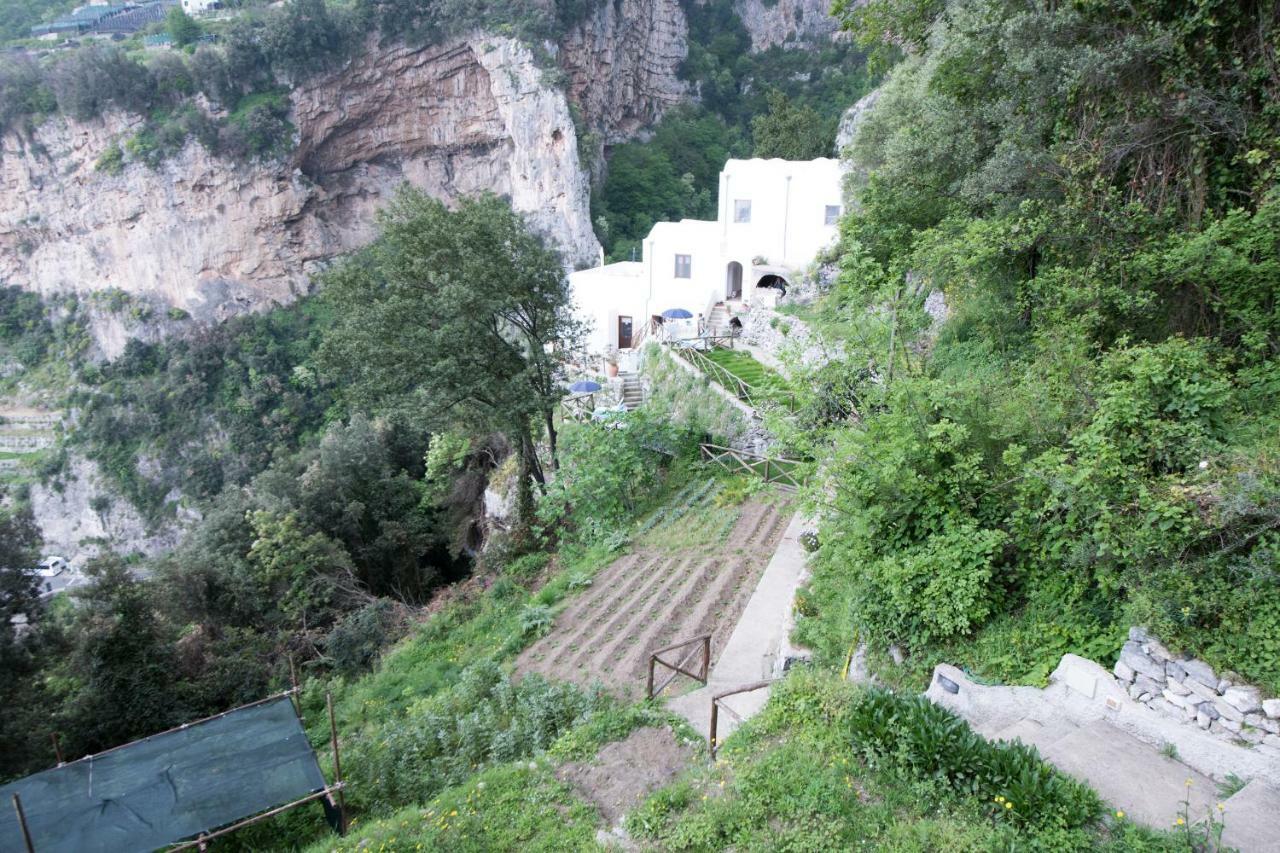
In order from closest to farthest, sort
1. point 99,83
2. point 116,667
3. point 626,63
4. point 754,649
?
1. point 754,649
2. point 116,667
3. point 99,83
4. point 626,63

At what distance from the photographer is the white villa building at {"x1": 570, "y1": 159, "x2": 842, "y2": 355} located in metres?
24.9

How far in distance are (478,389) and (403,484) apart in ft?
23.1

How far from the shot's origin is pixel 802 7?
61.0 meters

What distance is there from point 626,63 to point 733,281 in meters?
35.6

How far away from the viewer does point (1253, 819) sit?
4.11 m

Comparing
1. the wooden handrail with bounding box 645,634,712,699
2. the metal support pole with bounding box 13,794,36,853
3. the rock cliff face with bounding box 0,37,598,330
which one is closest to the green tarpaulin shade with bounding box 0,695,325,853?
the metal support pole with bounding box 13,794,36,853

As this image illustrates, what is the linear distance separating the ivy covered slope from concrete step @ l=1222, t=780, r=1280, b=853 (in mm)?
702

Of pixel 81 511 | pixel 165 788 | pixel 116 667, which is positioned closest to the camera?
pixel 165 788

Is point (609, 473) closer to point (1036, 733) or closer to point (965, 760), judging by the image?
point (1036, 733)

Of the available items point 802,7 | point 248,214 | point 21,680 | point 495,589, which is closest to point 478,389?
point 495,589

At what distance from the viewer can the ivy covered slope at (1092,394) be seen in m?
5.11

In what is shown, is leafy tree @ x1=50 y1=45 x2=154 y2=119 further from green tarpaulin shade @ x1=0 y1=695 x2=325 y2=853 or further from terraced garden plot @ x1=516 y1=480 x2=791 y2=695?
green tarpaulin shade @ x1=0 y1=695 x2=325 y2=853

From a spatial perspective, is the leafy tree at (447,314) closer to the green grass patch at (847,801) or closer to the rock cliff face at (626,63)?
the green grass patch at (847,801)

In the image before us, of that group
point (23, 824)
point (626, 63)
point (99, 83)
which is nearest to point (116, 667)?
point (23, 824)
